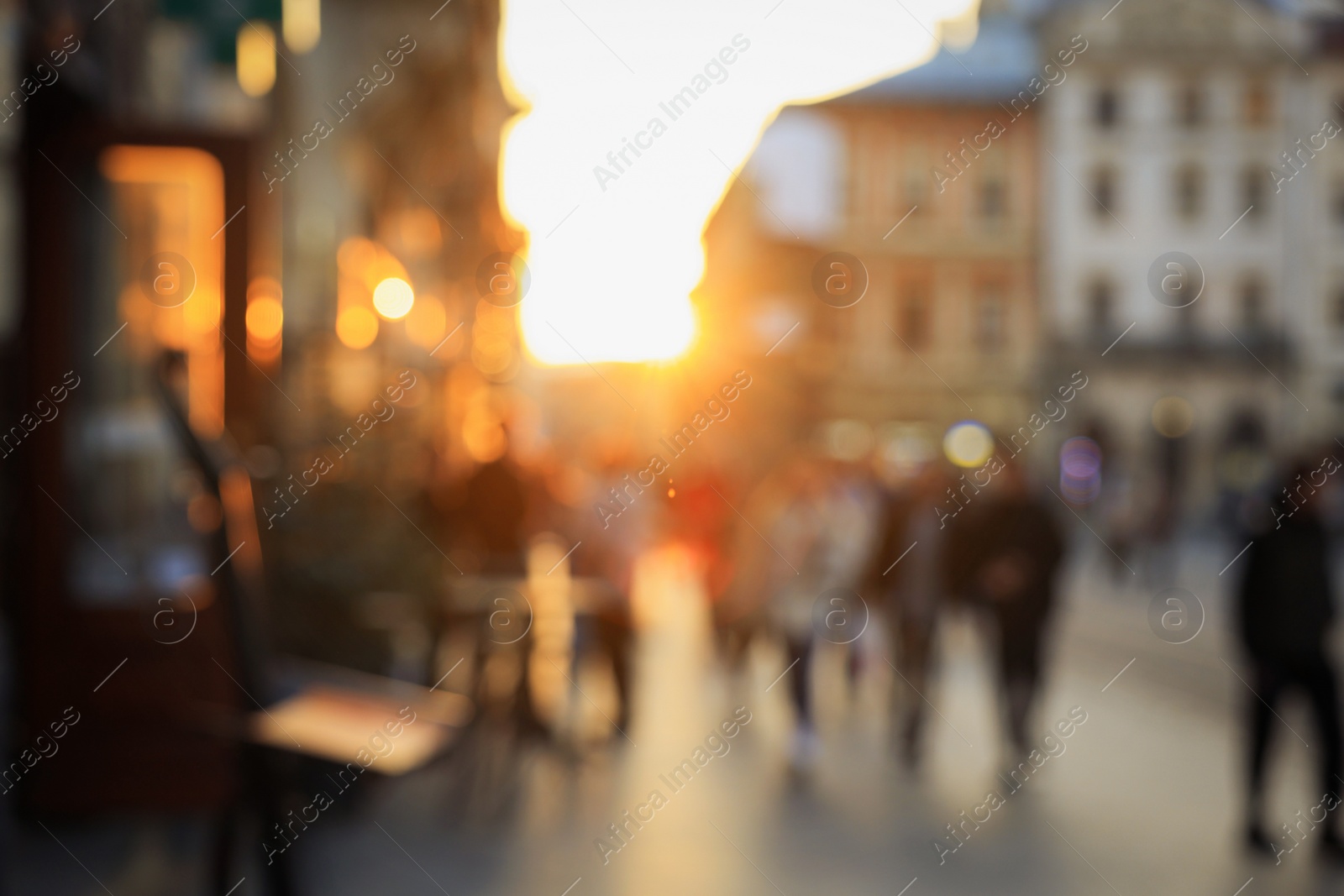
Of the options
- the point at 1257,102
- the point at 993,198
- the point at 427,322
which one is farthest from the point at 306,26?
the point at 993,198

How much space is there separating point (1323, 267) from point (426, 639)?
32.8 m

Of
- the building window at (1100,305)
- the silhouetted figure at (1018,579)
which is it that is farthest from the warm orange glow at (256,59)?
the building window at (1100,305)

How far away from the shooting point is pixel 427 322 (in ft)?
69.4

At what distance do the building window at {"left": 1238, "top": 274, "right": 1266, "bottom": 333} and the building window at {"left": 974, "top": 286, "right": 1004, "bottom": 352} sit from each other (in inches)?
329

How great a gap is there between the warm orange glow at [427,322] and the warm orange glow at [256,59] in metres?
7.36

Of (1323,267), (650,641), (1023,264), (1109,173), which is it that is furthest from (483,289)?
(1023,264)

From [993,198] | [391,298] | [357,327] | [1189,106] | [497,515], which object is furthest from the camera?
[993,198]

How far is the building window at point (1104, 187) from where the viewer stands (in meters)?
41.1

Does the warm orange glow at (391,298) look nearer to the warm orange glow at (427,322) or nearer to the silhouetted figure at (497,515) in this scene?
the warm orange glow at (427,322)

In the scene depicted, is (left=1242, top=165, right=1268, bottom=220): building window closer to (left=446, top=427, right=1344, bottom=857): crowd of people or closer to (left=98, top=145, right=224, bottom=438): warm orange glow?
(left=446, top=427, right=1344, bottom=857): crowd of people

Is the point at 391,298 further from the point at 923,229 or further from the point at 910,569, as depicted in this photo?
the point at 923,229

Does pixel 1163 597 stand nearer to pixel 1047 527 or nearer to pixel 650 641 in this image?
pixel 650 641

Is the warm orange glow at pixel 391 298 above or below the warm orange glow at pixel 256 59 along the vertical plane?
below

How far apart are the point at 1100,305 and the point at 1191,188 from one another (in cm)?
689
